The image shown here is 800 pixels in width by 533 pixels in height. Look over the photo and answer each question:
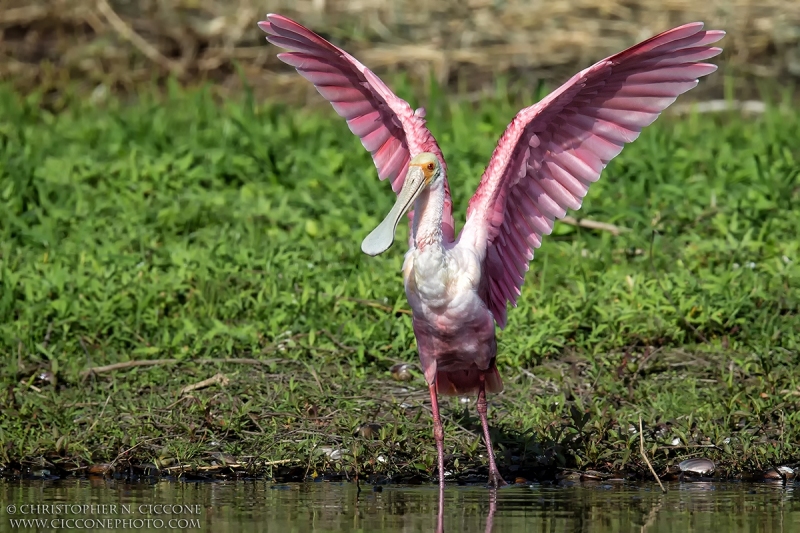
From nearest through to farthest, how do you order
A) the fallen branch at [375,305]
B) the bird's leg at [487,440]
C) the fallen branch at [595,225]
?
the bird's leg at [487,440], the fallen branch at [375,305], the fallen branch at [595,225]

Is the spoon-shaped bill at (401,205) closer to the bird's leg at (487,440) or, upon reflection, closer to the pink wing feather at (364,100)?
the pink wing feather at (364,100)

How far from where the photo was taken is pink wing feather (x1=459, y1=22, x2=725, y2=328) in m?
5.49

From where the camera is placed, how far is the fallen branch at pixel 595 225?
304 inches

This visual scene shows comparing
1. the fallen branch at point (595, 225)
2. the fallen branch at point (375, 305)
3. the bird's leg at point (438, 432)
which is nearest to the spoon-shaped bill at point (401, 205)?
the bird's leg at point (438, 432)

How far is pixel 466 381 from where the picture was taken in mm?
5859

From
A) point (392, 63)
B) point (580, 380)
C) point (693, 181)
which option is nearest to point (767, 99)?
point (693, 181)

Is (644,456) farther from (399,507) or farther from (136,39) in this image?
(136,39)

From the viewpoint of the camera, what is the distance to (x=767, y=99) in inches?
384

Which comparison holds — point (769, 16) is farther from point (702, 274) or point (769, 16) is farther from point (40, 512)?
point (40, 512)

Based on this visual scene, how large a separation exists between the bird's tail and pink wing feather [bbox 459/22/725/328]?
261 mm

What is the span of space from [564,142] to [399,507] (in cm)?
172

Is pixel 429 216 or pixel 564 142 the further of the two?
pixel 564 142

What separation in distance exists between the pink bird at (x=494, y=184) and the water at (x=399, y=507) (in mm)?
290
